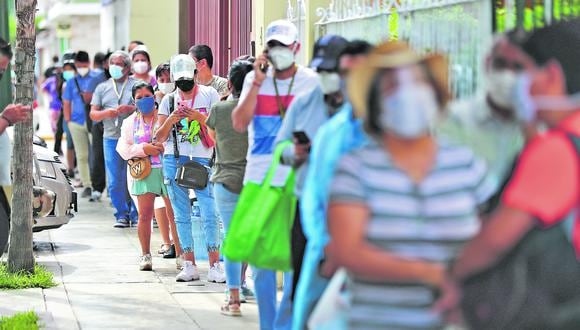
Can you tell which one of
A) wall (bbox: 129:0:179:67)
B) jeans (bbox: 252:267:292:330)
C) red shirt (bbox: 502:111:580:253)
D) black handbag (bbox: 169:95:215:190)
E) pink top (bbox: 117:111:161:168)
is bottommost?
jeans (bbox: 252:267:292:330)

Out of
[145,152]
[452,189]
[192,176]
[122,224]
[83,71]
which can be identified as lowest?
[122,224]

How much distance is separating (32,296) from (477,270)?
626 cm

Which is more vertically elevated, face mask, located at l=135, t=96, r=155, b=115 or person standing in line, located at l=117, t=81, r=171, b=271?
face mask, located at l=135, t=96, r=155, b=115

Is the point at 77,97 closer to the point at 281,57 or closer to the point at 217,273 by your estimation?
the point at 217,273

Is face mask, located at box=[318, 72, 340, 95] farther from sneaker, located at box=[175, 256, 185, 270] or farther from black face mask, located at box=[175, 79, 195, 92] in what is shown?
sneaker, located at box=[175, 256, 185, 270]

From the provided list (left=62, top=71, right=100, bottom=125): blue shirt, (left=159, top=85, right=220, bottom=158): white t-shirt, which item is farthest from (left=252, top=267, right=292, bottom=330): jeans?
(left=62, top=71, right=100, bottom=125): blue shirt

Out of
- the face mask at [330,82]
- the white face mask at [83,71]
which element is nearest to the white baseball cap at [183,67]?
the face mask at [330,82]

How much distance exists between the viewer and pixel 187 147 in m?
10.6

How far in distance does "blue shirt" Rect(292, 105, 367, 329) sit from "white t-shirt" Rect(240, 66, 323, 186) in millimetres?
1827

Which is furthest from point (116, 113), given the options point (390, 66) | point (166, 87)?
point (390, 66)

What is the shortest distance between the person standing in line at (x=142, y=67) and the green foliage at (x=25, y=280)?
12.9ft

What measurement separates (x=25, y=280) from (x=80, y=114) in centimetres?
856

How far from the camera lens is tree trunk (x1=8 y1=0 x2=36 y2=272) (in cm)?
1071

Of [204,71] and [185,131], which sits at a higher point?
[204,71]
